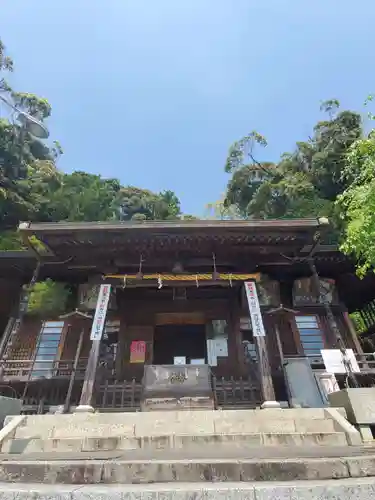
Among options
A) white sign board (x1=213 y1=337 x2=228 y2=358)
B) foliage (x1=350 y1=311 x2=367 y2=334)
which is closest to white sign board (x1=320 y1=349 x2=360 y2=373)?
white sign board (x1=213 y1=337 x2=228 y2=358)

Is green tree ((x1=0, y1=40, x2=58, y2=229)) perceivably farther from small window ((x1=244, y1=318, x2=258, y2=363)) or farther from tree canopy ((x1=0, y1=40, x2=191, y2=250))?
small window ((x1=244, y1=318, x2=258, y2=363))

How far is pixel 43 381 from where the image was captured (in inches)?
397

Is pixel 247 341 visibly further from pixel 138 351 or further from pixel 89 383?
pixel 89 383

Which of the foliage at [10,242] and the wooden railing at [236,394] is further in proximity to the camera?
the foliage at [10,242]

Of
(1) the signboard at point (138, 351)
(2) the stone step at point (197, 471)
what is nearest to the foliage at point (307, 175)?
(1) the signboard at point (138, 351)

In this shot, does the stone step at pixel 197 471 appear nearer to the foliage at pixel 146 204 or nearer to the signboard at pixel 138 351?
the signboard at pixel 138 351

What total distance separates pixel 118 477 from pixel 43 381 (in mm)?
7927

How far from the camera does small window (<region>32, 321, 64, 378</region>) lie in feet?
35.2

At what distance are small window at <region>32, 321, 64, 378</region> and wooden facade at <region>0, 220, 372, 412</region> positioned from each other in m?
0.04

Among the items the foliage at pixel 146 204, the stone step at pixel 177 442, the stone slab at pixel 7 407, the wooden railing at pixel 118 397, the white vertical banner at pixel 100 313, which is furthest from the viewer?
the foliage at pixel 146 204

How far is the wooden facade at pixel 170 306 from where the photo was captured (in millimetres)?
9695

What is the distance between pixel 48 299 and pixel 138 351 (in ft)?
13.2

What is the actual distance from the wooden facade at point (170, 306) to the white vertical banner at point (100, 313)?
1.19 feet

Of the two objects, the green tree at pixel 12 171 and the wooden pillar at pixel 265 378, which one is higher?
the green tree at pixel 12 171
